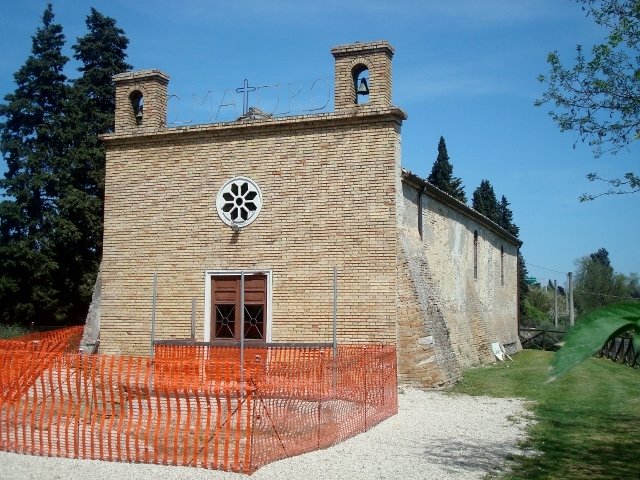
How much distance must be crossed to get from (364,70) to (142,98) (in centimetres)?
607

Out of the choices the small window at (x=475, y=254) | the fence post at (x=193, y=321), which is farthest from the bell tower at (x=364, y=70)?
the small window at (x=475, y=254)

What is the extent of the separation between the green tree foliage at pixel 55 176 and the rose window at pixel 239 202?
527 inches

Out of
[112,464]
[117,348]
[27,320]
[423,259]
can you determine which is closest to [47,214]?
[27,320]

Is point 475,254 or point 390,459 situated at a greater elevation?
point 475,254

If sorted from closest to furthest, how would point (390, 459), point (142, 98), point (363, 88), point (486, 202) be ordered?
point (390, 459) < point (363, 88) < point (142, 98) < point (486, 202)

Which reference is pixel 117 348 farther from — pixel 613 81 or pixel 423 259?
pixel 613 81

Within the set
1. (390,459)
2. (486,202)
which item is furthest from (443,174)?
(390,459)

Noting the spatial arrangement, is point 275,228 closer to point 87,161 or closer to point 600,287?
point 87,161

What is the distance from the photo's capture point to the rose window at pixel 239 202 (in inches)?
629

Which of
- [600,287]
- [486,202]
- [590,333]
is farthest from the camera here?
[600,287]

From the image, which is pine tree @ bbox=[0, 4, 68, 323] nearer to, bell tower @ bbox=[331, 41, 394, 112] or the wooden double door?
the wooden double door

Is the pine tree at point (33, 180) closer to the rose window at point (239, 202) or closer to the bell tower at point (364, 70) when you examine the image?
the rose window at point (239, 202)

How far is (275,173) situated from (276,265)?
2.18 meters

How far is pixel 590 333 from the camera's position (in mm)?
1285
